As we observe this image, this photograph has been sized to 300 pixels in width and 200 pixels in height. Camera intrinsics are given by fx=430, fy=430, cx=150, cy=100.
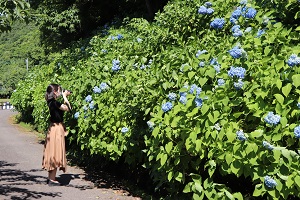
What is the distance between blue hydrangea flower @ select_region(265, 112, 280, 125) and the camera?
10.8 feet

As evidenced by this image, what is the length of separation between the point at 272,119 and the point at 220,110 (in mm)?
574

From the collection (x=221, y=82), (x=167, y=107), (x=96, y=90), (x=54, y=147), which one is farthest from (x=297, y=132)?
(x=54, y=147)

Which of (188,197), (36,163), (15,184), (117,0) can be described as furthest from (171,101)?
(117,0)

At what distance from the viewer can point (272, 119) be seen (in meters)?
3.31

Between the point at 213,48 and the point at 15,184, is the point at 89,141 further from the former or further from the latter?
the point at 213,48

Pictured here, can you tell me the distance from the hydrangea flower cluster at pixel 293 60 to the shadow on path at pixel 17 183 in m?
4.22

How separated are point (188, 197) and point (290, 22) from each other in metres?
2.27

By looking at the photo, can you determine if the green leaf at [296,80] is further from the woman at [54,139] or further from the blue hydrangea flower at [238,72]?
the woman at [54,139]

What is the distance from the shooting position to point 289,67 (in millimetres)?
3486

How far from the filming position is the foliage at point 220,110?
11.0 feet

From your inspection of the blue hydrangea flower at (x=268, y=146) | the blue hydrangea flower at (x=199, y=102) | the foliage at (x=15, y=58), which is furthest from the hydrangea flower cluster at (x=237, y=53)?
the foliage at (x=15, y=58)

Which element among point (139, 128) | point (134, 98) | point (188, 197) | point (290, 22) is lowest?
point (188, 197)

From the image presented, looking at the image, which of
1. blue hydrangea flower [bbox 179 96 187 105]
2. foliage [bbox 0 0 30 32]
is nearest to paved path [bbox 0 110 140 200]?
foliage [bbox 0 0 30 32]

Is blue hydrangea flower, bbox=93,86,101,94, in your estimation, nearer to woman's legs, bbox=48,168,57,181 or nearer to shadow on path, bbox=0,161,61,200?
woman's legs, bbox=48,168,57,181
